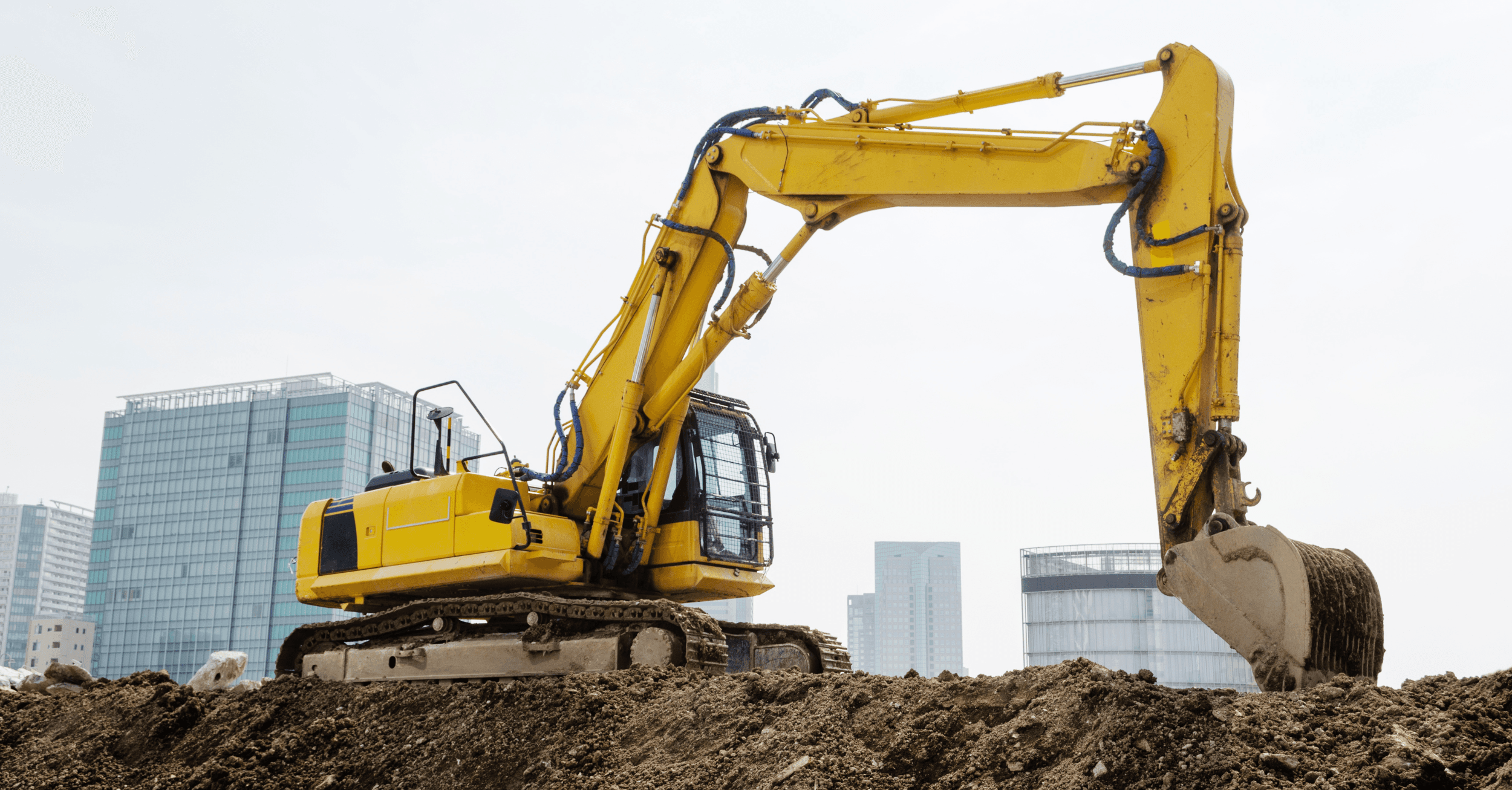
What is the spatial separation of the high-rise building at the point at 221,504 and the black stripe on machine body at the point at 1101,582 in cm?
4717

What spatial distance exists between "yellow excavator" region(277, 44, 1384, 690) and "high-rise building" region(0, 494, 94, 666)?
13752 cm

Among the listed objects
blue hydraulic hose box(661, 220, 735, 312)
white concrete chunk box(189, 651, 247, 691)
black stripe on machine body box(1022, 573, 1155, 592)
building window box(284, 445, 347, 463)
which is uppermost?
building window box(284, 445, 347, 463)

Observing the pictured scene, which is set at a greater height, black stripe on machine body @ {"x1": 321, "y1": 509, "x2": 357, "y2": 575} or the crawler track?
black stripe on machine body @ {"x1": 321, "y1": 509, "x2": 357, "y2": 575}

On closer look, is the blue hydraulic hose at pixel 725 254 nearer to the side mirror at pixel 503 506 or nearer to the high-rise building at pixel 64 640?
the side mirror at pixel 503 506

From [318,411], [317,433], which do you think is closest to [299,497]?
[317,433]

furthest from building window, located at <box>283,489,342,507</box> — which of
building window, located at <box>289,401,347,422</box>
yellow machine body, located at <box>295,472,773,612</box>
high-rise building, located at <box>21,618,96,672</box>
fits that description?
yellow machine body, located at <box>295,472,773,612</box>

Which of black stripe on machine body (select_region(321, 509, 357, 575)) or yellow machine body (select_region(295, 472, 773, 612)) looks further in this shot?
black stripe on machine body (select_region(321, 509, 357, 575))

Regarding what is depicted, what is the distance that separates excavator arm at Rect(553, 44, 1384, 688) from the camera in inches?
201

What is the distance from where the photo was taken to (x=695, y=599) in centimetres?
905

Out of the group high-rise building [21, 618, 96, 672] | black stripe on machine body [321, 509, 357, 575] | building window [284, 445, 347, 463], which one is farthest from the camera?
high-rise building [21, 618, 96, 672]

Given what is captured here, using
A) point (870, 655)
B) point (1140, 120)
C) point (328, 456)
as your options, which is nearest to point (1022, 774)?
point (1140, 120)

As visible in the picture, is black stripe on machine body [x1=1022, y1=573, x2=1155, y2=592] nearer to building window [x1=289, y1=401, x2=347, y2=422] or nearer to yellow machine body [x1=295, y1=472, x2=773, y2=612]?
yellow machine body [x1=295, y1=472, x2=773, y2=612]

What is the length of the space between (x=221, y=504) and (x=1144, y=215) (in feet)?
273

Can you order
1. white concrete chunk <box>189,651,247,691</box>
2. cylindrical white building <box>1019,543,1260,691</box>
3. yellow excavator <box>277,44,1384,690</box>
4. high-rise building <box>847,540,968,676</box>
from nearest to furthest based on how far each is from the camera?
1. yellow excavator <box>277,44,1384,690</box>
2. white concrete chunk <box>189,651,247,691</box>
3. cylindrical white building <box>1019,543,1260,691</box>
4. high-rise building <box>847,540,968,676</box>
